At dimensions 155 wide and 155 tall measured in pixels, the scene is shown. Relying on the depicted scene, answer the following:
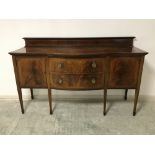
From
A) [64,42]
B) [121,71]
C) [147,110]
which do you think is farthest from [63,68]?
[147,110]

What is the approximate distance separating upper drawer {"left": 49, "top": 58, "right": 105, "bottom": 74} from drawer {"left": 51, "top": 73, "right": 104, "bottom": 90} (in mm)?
50

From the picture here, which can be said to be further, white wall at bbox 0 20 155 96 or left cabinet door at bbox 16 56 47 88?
white wall at bbox 0 20 155 96

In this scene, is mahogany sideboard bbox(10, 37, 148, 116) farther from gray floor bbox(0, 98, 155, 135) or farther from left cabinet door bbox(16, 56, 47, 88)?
gray floor bbox(0, 98, 155, 135)

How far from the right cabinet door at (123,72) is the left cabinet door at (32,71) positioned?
728mm

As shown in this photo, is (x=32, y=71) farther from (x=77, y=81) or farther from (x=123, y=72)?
(x=123, y=72)

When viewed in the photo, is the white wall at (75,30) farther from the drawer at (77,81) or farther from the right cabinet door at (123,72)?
the drawer at (77,81)

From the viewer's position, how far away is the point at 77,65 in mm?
1685

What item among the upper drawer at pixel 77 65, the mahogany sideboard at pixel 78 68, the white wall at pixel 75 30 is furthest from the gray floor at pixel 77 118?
the white wall at pixel 75 30

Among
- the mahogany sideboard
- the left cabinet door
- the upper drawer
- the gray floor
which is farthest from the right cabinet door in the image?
the left cabinet door

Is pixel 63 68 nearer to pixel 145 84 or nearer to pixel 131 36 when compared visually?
pixel 131 36

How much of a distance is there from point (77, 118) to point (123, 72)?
0.76 m

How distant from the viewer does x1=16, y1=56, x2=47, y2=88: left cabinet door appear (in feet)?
5.65

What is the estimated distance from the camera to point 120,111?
6.86ft

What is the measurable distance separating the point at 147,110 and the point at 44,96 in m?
1.42
